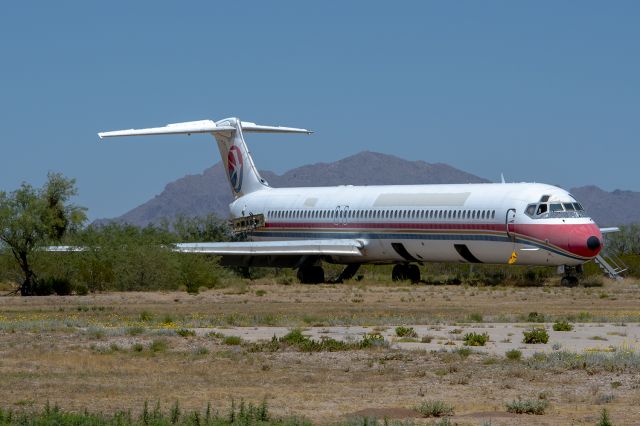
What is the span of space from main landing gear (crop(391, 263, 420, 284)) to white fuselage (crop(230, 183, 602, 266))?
1.16 m

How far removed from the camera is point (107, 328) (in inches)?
1117

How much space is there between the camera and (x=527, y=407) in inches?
645

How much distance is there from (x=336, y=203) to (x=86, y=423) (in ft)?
142

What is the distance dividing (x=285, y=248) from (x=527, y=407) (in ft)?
129

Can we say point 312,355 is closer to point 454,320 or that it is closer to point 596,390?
point 596,390

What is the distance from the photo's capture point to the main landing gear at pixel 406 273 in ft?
183

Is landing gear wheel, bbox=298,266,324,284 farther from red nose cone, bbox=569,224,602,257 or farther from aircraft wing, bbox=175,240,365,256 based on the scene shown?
red nose cone, bbox=569,224,602,257

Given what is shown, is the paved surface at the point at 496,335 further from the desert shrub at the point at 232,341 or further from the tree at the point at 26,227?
the tree at the point at 26,227

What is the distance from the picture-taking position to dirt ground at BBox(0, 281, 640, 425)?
687 inches

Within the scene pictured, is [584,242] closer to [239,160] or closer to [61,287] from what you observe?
[61,287]

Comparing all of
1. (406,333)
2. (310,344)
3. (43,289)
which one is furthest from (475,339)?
(43,289)

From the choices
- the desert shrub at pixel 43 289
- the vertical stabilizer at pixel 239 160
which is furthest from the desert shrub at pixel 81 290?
the vertical stabilizer at pixel 239 160

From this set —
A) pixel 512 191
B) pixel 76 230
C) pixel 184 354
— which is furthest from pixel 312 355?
pixel 76 230

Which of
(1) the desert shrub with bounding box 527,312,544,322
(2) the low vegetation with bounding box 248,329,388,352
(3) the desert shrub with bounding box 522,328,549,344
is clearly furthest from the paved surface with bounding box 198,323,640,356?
(1) the desert shrub with bounding box 527,312,544,322
